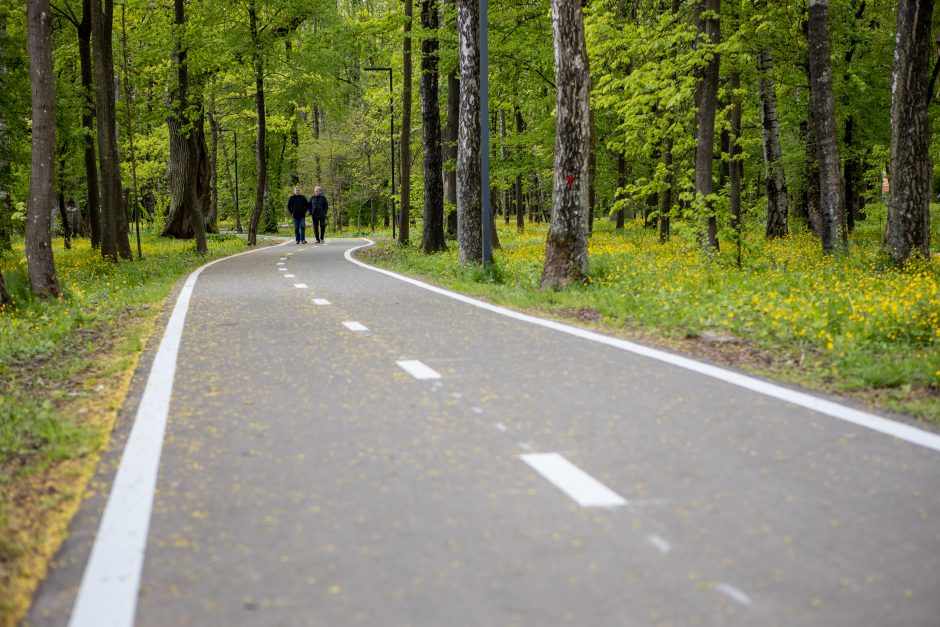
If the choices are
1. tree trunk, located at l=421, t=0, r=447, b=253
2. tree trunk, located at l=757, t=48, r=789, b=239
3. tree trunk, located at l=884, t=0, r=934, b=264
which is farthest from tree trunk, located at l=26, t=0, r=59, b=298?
tree trunk, located at l=757, t=48, r=789, b=239

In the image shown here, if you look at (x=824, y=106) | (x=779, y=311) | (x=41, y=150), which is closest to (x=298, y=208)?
(x=41, y=150)

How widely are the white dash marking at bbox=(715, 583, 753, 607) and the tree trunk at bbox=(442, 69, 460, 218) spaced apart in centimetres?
2260

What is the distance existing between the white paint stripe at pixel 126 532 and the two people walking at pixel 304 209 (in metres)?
28.7

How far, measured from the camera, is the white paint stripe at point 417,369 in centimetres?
745

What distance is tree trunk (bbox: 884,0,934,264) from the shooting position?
15.7 metres

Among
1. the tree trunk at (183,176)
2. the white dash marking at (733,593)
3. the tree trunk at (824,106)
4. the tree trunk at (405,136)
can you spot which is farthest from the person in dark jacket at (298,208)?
the white dash marking at (733,593)

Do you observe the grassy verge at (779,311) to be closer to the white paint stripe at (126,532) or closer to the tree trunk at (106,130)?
the white paint stripe at (126,532)

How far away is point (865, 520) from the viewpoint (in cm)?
398

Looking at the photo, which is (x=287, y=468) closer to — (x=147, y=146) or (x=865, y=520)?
(x=865, y=520)

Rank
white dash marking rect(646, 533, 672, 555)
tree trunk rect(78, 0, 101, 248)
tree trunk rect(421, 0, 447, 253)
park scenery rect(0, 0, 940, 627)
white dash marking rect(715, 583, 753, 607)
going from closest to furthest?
white dash marking rect(715, 583, 753, 607), park scenery rect(0, 0, 940, 627), white dash marking rect(646, 533, 672, 555), tree trunk rect(421, 0, 447, 253), tree trunk rect(78, 0, 101, 248)

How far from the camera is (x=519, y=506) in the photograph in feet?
13.8

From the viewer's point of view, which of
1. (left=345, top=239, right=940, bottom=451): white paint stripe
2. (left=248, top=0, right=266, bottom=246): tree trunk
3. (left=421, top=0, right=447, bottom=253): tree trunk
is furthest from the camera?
(left=248, top=0, right=266, bottom=246): tree trunk

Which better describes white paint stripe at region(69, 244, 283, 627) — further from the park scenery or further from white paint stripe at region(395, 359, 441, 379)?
white paint stripe at region(395, 359, 441, 379)

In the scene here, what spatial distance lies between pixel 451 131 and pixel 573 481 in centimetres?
2506
